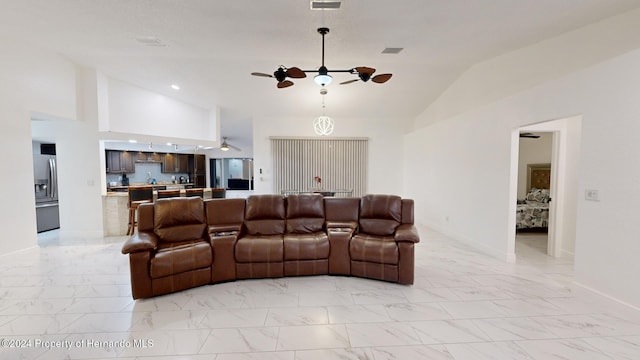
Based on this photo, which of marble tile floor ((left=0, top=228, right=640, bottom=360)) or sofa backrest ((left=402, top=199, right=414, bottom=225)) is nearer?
marble tile floor ((left=0, top=228, right=640, bottom=360))

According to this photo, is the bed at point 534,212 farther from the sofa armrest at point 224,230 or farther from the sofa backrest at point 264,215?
the sofa armrest at point 224,230

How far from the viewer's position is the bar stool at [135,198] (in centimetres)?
567

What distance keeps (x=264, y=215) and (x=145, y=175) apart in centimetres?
767

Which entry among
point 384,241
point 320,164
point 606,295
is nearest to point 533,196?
point 606,295

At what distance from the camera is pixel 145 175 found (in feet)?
31.4

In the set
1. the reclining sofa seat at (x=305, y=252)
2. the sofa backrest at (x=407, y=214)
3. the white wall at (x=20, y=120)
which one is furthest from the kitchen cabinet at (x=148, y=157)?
the sofa backrest at (x=407, y=214)

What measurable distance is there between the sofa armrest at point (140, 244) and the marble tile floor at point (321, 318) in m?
0.55

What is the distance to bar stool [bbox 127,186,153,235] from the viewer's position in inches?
223

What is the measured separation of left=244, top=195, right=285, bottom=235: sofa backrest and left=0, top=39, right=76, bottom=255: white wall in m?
3.85

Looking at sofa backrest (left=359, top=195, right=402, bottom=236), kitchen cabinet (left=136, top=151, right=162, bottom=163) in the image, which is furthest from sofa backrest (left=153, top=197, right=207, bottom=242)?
kitchen cabinet (left=136, top=151, right=162, bottom=163)

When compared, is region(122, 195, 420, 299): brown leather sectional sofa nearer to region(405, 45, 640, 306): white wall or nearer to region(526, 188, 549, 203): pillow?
region(405, 45, 640, 306): white wall

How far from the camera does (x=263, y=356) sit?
6.91ft

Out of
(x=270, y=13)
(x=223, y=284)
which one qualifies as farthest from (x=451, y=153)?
(x=223, y=284)

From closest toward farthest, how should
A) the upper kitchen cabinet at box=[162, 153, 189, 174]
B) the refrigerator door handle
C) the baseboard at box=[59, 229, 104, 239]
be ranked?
the baseboard at box=[59, 229, 104, 239] → the refrigerator door handle → the upper kitchen cabinet at box=[162, 153, 189, 174]
